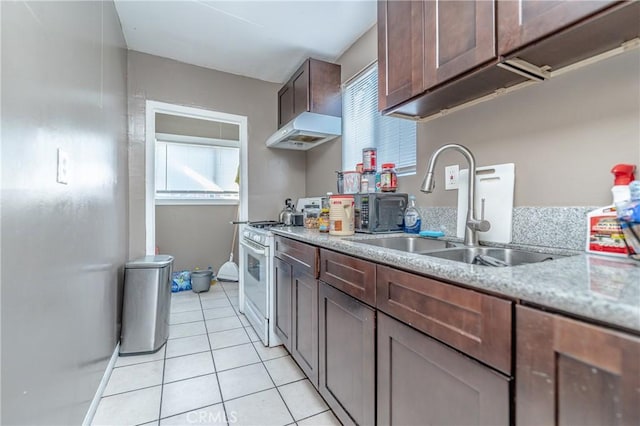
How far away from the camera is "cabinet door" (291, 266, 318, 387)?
150 centimetres

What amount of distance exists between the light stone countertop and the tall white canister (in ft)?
2.35

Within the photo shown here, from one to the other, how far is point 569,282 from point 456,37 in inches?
38.4

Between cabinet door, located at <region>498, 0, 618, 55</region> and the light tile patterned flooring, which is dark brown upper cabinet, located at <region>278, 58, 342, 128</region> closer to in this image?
cabinet door, located at <region>498, 0, 618, 55</region>

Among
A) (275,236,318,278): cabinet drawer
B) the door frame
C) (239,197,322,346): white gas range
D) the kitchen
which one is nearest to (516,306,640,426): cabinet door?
the kitchen

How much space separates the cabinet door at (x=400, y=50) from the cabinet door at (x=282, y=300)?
119cm

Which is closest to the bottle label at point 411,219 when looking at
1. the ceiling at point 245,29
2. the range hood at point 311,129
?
the range hood at point 311,129

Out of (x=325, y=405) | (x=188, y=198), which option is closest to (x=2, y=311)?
(x=325, y=405)

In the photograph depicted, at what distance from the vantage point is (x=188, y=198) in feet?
13.8

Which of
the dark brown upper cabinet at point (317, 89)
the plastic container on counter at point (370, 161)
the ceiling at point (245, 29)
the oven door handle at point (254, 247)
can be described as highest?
the ceiling at point (245, 29)

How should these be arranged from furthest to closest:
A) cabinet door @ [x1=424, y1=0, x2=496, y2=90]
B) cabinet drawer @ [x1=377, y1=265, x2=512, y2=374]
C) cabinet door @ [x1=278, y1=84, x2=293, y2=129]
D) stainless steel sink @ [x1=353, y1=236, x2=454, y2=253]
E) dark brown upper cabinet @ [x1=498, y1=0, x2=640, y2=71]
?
cabinet door @ [x1=278, y1=84, x2=293, y2=129] < stainless steel sink @ [x1=353, y1=236, x2=454, y2=253] < cabinet door @ [x1=424, y1=0, x2=496, y2=90] < dark brown upper cabinet @ [x1=498, y1=0, x2=640, y2=71] < cabinet drawer @ [x1=377, y1=265, x2=512, y2=374]

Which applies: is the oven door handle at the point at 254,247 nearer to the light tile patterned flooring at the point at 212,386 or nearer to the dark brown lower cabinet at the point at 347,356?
the light tile patterned flooring at the point at 212,386

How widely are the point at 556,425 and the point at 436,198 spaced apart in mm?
1247

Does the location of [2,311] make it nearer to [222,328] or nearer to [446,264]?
[446,264]

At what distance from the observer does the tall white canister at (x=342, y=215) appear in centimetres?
165
